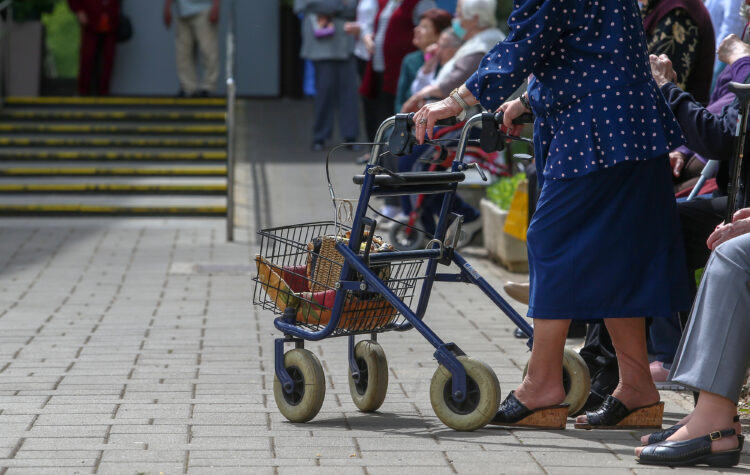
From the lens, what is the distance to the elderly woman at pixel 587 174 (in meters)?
4.35

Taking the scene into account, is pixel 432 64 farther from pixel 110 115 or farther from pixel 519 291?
pixel 110 115

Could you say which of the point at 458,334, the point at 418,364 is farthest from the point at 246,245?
the point at 418,364

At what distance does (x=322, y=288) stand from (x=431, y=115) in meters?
0.83

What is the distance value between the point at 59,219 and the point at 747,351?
30.9 feet

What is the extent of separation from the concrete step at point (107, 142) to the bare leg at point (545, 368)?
34.3ft

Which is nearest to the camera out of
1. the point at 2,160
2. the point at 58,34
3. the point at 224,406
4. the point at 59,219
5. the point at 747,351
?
the point at 747,351

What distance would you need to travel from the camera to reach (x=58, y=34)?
1556 inches

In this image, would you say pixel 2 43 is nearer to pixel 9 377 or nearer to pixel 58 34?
pixel 9 377

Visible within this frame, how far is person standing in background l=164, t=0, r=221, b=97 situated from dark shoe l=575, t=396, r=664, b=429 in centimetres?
1205

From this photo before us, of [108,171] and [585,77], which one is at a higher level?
[585,77]

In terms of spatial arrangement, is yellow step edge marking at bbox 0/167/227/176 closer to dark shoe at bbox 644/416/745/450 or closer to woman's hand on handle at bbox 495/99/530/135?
woman's hand on handle at bbox 495/99/530/135

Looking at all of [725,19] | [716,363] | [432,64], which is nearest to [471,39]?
[432,64]

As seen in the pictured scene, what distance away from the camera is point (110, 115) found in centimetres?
1533

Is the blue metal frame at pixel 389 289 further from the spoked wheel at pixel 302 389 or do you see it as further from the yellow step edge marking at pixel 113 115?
the yellow step edge marking at pixel 113 115
